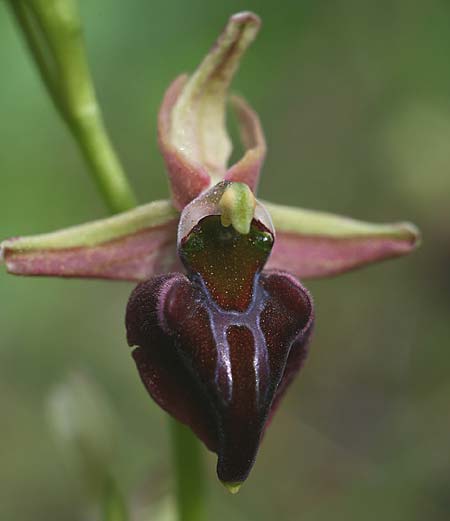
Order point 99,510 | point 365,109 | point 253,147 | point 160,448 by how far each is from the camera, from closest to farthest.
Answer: point 253,147 < point 99,510 < point 160,448 < point 365,109

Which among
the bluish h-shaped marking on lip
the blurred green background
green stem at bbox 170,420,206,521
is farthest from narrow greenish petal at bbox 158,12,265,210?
the blurred green background

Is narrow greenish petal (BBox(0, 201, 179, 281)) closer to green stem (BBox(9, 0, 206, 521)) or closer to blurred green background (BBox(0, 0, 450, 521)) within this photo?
green stem (BBox(9, 0, 206, 521))

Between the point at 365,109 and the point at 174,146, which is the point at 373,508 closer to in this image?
the point at 365,109

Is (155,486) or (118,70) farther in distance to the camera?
(118,70)

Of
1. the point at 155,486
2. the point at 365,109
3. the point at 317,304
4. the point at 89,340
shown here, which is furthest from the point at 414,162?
the point at 155,486

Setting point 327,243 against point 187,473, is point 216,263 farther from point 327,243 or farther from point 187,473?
point 187,473

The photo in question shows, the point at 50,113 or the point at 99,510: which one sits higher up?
the point at 99,510

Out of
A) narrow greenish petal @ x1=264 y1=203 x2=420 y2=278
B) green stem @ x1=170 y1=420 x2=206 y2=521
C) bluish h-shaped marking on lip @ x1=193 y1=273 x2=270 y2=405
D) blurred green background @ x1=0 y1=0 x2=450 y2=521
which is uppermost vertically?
bluish h-shaped marking on lip @ x1=193 y1=273 x2=270 y2=405
